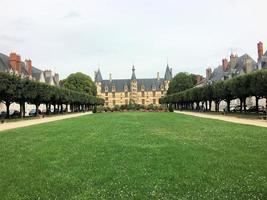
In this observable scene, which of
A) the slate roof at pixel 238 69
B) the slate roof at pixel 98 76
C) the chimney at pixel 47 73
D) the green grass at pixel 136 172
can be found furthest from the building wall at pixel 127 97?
the green grass at pixel 136 172

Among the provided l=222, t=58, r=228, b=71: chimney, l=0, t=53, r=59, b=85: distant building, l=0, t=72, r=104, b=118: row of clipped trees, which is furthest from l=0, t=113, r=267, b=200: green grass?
l=222, t=58, r=228, b=71: chimney

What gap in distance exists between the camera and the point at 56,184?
22.4 ft

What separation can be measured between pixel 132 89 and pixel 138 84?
4150 millimetres

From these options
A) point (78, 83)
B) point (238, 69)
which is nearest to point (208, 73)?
point (238, 69)

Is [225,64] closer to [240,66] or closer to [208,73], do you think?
[240,66]

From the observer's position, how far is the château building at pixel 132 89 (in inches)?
5748

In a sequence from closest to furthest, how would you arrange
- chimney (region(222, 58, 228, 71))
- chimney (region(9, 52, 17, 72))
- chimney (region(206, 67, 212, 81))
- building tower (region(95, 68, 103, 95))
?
chimney (region(9, 52, 17, 72)) → chimney (region(222, 58, 228, 71)) → chimney (region(206, 67, 212, 81)) → building tower (region(95, 68, 103, 95))

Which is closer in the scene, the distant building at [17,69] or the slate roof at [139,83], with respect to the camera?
the distant building at [17,69]

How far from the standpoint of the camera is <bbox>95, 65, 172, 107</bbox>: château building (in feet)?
479

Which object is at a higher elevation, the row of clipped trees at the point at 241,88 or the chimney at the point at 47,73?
the chimney at the point at 47,73

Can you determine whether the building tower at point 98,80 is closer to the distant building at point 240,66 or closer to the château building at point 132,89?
the château building at point 132,89

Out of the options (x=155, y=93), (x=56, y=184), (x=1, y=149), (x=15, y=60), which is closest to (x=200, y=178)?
(x=56, y=184)

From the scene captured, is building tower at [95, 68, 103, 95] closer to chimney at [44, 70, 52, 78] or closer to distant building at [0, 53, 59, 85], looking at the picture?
chimney at [44, 70, 52, 78]

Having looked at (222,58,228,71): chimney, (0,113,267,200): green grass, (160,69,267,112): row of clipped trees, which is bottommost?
(0,113,267,200): green grass
